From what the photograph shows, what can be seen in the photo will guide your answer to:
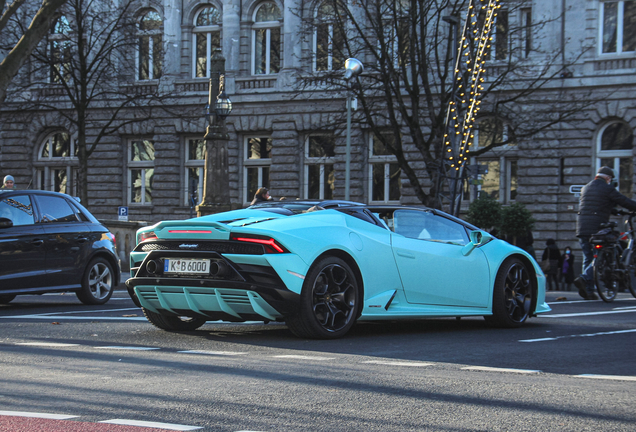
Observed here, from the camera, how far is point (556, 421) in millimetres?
4402

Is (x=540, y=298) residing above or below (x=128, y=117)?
below

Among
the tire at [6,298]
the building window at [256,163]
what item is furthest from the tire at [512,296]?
the building window at [256,163]

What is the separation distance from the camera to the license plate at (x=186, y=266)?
7.54 metres

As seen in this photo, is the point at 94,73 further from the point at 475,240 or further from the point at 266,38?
the point at 475,240

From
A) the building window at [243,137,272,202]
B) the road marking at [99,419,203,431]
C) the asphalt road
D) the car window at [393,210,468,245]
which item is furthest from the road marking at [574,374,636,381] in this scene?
the building window at [243,137,272,202]

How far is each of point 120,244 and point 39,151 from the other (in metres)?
19.1

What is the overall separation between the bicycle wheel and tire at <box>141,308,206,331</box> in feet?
22.8

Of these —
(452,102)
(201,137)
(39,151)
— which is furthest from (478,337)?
(39,151)

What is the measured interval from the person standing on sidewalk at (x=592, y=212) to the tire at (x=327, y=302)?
6759 mm

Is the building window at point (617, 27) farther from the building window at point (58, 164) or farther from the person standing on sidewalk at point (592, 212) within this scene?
the building window at point (58, 164)

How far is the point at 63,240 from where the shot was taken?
492 inches

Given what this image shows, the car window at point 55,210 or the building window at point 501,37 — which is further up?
the building window at point 501,37

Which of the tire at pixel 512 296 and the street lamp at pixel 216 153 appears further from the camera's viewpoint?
the street lamp at pixel 216 153

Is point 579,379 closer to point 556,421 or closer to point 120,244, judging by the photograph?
point 556,421
